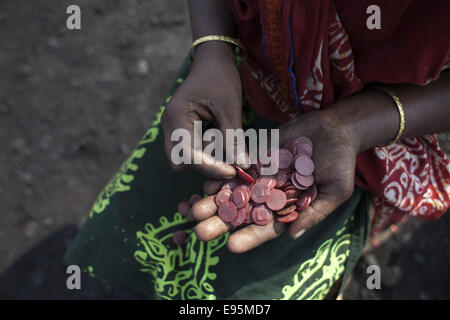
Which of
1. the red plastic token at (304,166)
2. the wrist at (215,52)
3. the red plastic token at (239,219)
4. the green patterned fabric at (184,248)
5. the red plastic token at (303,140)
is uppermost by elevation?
the wrist at (215,52)

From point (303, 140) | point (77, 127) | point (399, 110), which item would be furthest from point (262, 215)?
point (77, 127)

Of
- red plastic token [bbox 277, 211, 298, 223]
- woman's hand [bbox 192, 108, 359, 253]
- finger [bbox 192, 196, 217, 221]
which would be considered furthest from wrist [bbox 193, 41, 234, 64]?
red plastic token [bbox 277, 211, 298, 223]

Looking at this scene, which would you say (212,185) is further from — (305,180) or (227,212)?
(305,180)

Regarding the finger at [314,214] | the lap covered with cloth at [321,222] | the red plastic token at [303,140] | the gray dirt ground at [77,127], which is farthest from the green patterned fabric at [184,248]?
the gray dirt ground at [77,127]

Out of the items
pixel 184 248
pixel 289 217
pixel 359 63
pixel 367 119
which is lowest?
pixel 184 248

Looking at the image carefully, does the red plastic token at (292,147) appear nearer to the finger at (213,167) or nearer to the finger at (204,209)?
the finger at (213,167)

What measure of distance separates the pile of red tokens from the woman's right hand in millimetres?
109

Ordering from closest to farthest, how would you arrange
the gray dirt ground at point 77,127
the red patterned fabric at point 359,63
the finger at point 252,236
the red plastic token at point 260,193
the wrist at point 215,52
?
the red patterned fabric at point 359,63 → the finger at point 252,236 → the red plastic token at point 260,193 → the wrist at point 215,52 → the gray dirt ground at point 77,127

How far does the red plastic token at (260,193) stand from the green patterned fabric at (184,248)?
20 cm

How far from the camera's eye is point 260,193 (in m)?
1.54

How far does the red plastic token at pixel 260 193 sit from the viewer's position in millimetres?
1532

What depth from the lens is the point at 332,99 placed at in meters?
1.51

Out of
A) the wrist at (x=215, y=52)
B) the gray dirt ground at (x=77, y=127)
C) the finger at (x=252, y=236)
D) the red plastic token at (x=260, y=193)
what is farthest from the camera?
the gray dirt ground at (x=77, y=127)

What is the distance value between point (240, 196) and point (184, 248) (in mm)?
428
